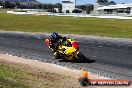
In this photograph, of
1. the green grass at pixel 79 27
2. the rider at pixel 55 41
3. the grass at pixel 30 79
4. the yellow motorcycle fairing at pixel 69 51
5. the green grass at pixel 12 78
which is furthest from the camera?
the green grass at pixel 79 27

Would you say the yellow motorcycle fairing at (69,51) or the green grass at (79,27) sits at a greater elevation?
the yellow motorcycle fairing at (69,51)

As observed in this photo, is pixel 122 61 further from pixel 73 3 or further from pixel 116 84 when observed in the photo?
pixel 73 3

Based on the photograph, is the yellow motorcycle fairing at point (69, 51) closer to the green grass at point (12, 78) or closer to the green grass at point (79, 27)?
the green grass at point (12, 78)

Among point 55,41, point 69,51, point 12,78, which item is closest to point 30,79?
point 12,78

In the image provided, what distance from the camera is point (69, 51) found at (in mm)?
19328

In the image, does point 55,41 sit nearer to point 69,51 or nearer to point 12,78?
point 69,51

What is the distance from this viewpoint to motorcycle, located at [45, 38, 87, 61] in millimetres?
19359

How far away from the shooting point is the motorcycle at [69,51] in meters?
19.4

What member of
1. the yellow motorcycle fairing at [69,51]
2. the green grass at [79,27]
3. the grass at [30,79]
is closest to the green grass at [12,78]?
the grass at [30,79]

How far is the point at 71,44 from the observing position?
1958 centimetres

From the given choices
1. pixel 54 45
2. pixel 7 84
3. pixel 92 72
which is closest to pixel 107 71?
pixel 92 72

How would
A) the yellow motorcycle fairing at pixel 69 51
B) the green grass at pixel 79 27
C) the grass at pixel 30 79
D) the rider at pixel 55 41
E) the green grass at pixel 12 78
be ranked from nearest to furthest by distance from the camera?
the green grass at pixel 12 78 → the grass at pixel 30 79 → the yellow motorcycle fairing at pixel 69 51 → the rider at pixel 55 41 → the green grass at pixel 79 27

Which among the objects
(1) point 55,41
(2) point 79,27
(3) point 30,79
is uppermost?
(1) point 55,41

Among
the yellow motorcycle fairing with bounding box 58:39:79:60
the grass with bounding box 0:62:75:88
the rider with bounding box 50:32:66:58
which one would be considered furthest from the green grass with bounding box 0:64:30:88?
the rider with bounding box 50:32:66:58
